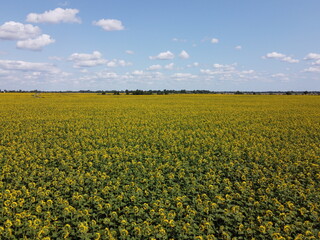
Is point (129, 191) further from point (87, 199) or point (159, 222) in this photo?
point (159, 222)

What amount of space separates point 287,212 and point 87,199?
5.90 m

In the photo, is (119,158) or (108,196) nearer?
(108,196)

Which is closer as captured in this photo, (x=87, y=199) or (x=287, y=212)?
(x=287, y=212)

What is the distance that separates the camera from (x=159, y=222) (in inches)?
248

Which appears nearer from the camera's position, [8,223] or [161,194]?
[8,223]

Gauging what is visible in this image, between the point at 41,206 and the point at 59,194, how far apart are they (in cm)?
72

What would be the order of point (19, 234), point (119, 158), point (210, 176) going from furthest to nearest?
1. point (119, 158)
2. point (210, 176)
3. point (19, 234)

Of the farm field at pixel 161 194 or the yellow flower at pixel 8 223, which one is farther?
the farm field at pixel 161 194

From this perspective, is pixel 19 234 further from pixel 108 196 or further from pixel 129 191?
pixel 129 191

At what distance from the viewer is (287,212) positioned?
273 inches

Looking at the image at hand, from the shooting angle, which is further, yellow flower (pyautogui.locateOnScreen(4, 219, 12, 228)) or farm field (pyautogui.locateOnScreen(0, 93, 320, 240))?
farm field (pyautogui.locateOnScreen(0, 93, 320, 240))

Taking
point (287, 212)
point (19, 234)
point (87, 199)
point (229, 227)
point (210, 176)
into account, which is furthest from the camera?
point (210, 176)

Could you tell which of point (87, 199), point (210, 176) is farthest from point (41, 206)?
point (210, 176)

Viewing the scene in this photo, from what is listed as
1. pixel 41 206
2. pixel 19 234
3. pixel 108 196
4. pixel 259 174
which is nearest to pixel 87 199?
pixel 108 196
